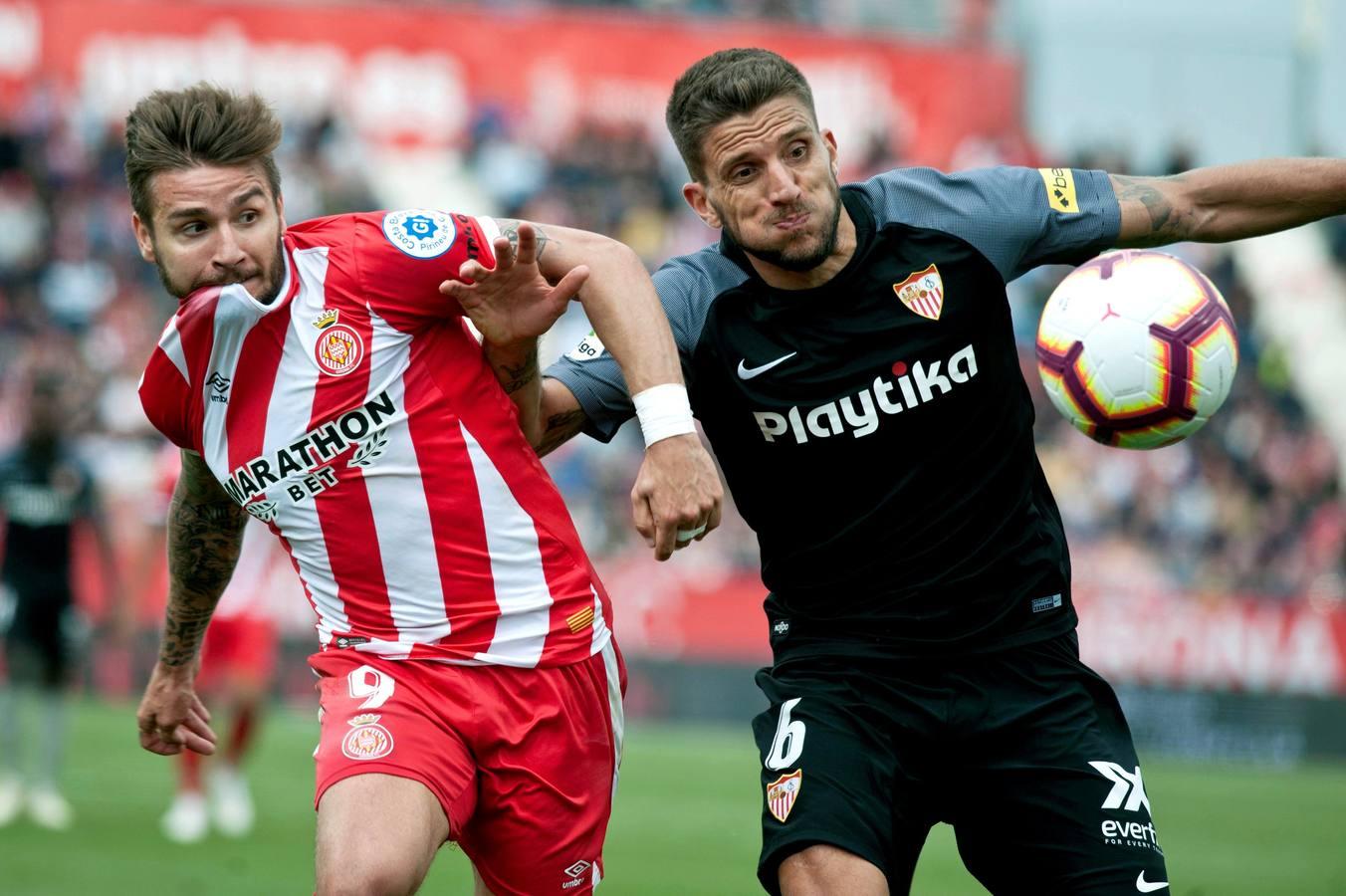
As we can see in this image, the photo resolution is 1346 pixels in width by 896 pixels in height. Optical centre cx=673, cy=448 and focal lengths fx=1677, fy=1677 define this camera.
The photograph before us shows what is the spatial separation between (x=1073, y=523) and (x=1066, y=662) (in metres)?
14.3

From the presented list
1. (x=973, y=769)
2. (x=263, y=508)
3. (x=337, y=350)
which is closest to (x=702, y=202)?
(x=337, y=350)

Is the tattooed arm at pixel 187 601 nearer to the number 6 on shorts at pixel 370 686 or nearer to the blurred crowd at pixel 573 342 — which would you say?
the number 6 on shorts at pixel 370 686

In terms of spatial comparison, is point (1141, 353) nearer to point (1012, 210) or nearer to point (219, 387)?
point (1012, 210)

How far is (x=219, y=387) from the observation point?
437 cm

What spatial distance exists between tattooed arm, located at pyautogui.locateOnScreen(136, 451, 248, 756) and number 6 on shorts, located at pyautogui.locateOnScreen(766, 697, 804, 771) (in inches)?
64.4

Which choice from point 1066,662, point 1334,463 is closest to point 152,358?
point 1066,662

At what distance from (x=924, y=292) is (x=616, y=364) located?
0.85 metres

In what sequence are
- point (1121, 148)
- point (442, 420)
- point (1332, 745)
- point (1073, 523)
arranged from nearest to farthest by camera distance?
point (442, 420) → point (1332, 745) → point (1073, 523) → point (1121, 148)

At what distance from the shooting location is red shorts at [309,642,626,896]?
13.5 feet

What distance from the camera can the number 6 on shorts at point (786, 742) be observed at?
4367 millimetres

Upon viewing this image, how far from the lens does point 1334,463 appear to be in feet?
63.9

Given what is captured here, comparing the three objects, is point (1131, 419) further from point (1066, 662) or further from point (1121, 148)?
point (1121, 148)

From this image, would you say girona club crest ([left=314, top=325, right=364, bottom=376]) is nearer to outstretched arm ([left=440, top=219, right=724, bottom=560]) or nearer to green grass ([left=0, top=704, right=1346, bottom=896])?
outstretched arm ([left=440, top=219, right=724, bottom=560])

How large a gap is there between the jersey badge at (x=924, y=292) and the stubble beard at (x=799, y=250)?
0.22 meters
